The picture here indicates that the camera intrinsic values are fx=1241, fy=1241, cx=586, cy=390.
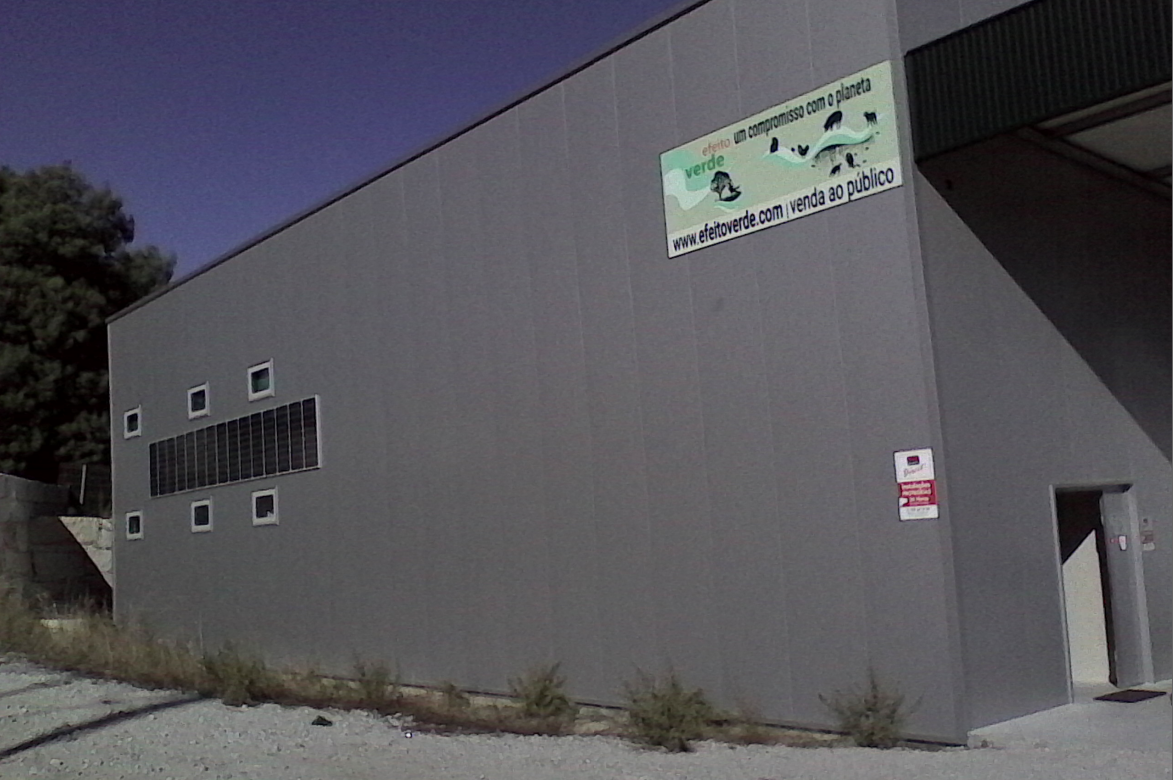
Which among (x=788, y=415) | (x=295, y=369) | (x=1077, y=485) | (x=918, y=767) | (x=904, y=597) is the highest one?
(x=295, y=369)

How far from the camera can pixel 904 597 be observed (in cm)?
1025

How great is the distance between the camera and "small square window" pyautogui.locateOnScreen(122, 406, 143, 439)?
76.7 ft

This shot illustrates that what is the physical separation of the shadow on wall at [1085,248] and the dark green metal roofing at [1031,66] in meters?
0.37

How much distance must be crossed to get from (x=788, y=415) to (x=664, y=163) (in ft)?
9.61

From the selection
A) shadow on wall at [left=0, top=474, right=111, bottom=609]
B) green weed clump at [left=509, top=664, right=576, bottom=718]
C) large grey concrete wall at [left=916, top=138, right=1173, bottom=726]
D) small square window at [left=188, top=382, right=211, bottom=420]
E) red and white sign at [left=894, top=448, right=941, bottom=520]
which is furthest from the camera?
shadow on wall at [left=0, top=474, right=111, bottom=609]

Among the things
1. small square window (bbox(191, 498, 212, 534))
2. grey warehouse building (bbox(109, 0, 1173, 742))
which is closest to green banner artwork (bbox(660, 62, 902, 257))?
grey warehouse building (bbox(109, 0, 1173, 742))

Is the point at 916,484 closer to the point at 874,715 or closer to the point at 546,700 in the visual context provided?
the point at 874,715

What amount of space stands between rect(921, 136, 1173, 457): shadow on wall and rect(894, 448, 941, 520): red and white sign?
7.16 ft

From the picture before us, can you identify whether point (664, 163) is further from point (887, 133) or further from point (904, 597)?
point (904, 597)

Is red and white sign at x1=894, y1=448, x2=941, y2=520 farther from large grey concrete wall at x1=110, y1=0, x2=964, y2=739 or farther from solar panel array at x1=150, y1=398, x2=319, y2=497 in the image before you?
solar panel array at x1=150, y1=398, x2=319, y2=497

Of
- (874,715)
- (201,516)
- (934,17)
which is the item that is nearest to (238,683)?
(874,715)

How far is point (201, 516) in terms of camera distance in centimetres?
2123

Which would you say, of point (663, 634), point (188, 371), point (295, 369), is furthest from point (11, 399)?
point (663, 634)

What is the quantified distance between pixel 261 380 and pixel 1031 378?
12.1m
